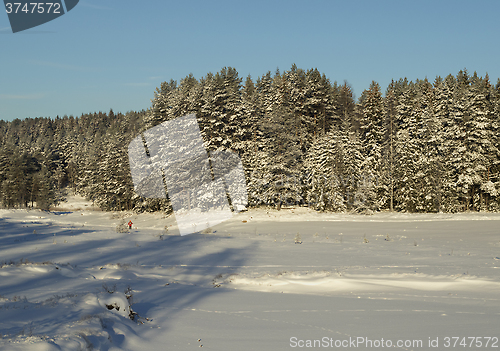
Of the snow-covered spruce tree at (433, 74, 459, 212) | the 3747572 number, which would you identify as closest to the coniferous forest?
the snow-covered spruce tree at (433, 74, 459, 212)

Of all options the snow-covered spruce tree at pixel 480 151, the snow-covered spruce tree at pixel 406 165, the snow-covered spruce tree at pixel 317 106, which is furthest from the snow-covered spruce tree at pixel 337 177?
the snow-covered spruce tree at pixel 480 151

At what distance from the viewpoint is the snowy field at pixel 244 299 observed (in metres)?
5.00

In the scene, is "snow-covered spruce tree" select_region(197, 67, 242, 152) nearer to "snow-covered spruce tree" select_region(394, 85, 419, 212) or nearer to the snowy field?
"snow-covered spruce tree" select_region(394, 85, 419, 212)

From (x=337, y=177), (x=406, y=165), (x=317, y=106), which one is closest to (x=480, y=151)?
(x=406, y=165)

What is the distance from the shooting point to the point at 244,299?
7.73 meters

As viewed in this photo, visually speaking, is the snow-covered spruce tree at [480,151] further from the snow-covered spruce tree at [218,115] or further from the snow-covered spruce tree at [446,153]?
the snow-covered spruce tree at [218,115]

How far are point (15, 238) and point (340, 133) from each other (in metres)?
36.9

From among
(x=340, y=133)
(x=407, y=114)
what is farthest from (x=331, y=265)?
(x=407, y=114)

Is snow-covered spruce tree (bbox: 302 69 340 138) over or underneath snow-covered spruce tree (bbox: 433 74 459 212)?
over

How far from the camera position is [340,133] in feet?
147

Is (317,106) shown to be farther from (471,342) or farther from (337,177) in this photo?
(471,342)

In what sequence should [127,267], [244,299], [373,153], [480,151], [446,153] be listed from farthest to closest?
[373,153] → [446,153] → [480,151] → [127,267] → [244,299]

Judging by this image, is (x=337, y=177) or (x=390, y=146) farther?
(x=390, y=146)

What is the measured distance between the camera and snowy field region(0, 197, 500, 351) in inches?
197
